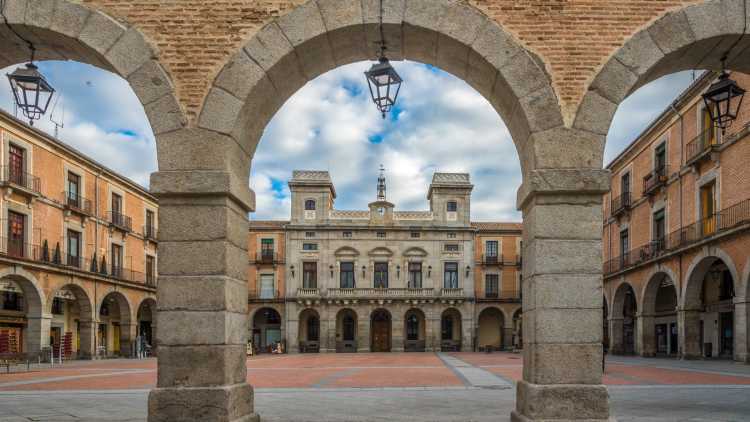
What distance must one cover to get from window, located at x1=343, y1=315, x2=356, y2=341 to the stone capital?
41.9m

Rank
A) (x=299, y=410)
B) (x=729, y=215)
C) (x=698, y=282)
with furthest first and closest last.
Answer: (x=698, y=282)
(x=729, y=215)
(x=299, y=410)

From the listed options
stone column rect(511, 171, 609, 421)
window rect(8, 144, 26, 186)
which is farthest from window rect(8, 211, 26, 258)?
stone column rect(511, 171, 609, 421)

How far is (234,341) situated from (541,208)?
339cm

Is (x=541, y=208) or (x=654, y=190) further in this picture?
(x=654, y=190)

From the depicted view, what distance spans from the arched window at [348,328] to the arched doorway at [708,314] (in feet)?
86.7

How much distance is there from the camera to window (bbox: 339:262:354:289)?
47281mm

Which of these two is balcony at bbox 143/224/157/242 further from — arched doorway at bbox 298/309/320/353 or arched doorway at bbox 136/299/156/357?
arched doorway at bbox 298/309/320/353

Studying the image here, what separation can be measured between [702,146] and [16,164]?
28.1 meters

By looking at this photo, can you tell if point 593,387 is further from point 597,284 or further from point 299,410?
point 299,410

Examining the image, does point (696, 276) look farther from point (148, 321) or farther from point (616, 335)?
point (148, 321)

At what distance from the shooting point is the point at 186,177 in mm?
6246

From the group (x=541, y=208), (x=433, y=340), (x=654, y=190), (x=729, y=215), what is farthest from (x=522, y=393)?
(x=433, y=340)

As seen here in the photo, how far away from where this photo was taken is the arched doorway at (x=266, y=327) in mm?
47969

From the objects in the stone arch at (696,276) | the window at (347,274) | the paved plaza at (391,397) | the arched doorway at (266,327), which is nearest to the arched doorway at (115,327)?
the arched doorway at (266,327)
